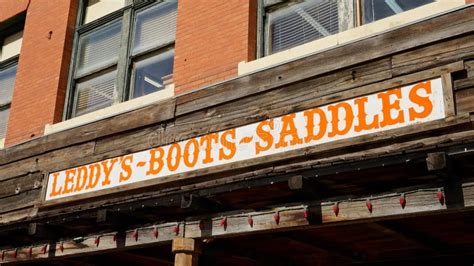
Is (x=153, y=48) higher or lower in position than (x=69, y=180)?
higher

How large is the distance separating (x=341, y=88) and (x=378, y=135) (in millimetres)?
751

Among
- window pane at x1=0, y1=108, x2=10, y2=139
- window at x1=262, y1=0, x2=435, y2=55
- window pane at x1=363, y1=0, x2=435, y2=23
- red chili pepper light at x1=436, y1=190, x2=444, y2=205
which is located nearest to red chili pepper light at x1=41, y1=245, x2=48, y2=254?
window pane at x1=0, y1=108, x2=10, y2=139

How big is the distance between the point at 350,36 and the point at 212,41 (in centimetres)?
190

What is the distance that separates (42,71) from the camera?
1002 centimetres

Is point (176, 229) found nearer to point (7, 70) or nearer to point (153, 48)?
point (153, 48)

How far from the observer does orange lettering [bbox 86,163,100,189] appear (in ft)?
26.5

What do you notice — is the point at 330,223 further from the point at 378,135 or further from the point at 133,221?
the point at 133,221

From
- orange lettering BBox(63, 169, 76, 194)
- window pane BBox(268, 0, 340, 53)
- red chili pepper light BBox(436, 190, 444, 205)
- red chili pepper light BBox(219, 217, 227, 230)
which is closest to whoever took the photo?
red chili pepper light BBox(436, 190, 444, 205)

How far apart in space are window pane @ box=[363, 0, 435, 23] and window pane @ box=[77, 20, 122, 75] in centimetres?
401

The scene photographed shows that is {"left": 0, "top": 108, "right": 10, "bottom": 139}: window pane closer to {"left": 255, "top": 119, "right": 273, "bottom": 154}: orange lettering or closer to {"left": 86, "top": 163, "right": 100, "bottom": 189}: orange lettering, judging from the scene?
{"left": 86, "top": 163, "right": 100, "bottom": 189}: orange lettering

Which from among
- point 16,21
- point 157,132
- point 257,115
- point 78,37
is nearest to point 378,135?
point 257,115

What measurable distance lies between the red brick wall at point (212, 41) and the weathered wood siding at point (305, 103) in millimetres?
307

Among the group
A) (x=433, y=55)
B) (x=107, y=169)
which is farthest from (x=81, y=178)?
(x=433, y=55)

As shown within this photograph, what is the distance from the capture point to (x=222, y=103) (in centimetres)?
728
